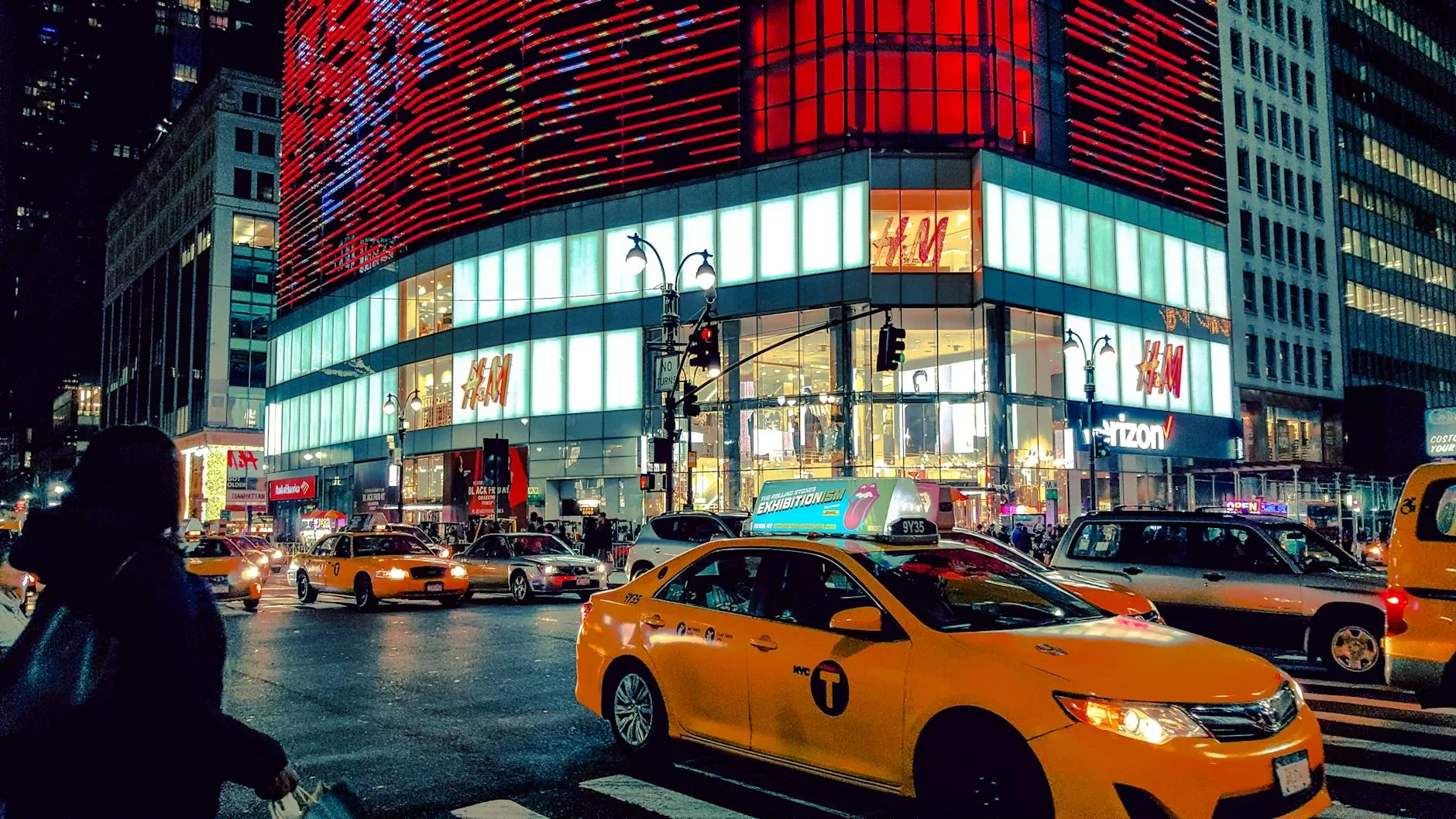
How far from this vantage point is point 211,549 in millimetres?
21422

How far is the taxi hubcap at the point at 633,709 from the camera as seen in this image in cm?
727

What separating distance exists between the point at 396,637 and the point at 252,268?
262 feet

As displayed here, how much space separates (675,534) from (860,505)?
707 centimetres

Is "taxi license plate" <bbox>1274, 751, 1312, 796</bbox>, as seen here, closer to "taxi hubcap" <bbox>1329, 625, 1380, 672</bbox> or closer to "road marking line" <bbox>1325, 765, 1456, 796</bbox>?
"road marking line" <bbox>1325, 765, 1456, 796</bbox>

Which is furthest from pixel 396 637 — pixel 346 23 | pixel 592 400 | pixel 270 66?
pixel 270 66

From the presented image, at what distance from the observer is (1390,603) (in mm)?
8320

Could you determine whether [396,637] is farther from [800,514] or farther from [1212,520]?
[1212,520]

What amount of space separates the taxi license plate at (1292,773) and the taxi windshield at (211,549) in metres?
20.4

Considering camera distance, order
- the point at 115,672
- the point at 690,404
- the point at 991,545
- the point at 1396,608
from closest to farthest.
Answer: the point at 115,672 → the point at 1396,608 → the point at 991,545 → the point at 690,404

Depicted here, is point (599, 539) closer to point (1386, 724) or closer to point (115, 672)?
point (1386, 724)

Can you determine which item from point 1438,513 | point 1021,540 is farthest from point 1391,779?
point 1021,540

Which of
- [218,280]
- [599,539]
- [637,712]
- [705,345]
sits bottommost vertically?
[599,539]

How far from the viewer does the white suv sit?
67.9 ft

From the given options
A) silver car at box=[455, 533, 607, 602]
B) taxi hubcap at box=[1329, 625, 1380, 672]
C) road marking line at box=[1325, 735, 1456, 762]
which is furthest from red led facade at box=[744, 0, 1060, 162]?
road marking line at box=[1325, 735, 1456, 762]
